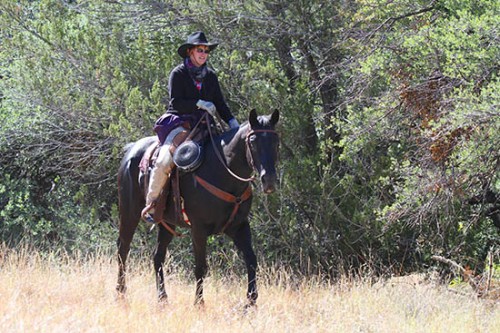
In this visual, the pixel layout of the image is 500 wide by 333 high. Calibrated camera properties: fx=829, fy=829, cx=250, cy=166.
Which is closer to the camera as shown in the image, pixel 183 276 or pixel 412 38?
pixel 412 38

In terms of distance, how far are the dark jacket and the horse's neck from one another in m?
0.76

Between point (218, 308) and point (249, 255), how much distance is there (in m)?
0.60

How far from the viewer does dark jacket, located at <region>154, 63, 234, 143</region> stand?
846cm

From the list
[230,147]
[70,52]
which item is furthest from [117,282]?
[70,52]

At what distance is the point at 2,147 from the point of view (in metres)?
15.2

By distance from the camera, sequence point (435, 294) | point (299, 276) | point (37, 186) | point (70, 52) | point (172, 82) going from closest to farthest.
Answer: point (172, 82) → point (435, 294) → point (299, 276) → point (70, 52) → point (37, 186)

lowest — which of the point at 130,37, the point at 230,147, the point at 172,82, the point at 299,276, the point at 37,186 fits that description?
the point at 299,276

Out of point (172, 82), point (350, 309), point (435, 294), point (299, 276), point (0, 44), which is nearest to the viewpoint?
point (350, 309)

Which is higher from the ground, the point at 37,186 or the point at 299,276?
the point at 37,186

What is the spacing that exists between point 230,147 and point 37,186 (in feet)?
30.9

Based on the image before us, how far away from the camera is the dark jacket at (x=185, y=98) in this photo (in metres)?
8.46

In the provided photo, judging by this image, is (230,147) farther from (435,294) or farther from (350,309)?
(435,294)

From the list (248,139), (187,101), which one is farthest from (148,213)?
(248,139)

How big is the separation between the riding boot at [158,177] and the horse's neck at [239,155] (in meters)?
0.73
